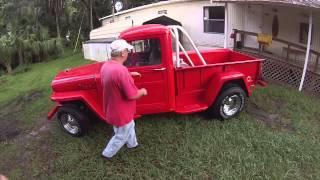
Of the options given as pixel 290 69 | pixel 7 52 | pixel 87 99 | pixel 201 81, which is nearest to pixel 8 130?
pixel 87 99

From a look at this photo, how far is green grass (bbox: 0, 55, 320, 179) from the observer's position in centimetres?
607

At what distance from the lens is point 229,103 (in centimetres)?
759

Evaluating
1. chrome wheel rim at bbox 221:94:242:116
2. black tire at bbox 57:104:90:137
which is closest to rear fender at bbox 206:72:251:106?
chrome wheel rim at bbox 221:94:242:116

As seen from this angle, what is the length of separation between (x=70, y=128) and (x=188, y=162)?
2.45 m

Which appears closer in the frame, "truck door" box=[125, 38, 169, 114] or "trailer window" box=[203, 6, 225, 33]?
"truck door" box=[125, 38, 169, 114]

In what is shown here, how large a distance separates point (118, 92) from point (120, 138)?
0.83 m

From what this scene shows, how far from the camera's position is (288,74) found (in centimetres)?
1105

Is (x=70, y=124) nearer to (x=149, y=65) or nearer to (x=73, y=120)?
(x=73, y=120)

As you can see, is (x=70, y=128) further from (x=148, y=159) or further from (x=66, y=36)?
(x=66, y=36)

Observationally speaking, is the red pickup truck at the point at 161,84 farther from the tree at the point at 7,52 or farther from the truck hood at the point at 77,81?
the tree at the point at 7,52

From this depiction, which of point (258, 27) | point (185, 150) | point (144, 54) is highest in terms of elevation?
point (258, 27)

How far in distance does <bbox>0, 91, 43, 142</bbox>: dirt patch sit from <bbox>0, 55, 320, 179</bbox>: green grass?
221 millimetres

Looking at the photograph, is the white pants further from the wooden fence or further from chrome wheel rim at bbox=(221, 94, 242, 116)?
the wooden fence

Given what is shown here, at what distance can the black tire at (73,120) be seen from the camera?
6992 millimetres
